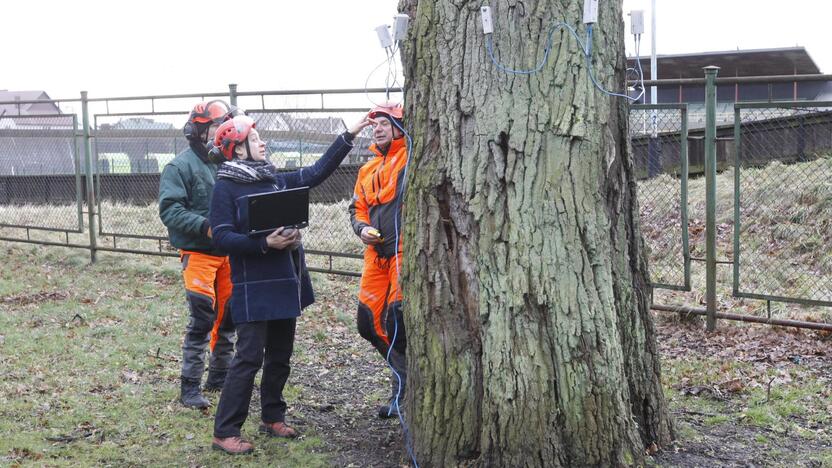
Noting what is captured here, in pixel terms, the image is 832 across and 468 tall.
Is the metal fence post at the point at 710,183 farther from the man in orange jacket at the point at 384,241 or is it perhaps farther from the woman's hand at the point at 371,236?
the woman's hand at the point at 371,236

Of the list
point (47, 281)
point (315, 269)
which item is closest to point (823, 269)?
point (315, 269)

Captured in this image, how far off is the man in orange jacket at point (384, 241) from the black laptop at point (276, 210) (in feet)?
1.81

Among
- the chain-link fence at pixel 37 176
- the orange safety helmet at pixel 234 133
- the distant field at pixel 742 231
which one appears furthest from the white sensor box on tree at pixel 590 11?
the chain-link fence at pixel 37 176

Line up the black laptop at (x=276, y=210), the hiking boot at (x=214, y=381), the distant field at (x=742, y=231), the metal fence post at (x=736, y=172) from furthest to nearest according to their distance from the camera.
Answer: the distant field at (x=742, y=231)
the metal fence post at (x=736, y=172)
the hiking boot at (x=214, y=381)
the black laptop at (x=276, y=210)

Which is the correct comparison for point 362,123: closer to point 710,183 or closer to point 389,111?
point 389,111

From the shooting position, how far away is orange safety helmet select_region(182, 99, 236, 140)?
17.7 ft

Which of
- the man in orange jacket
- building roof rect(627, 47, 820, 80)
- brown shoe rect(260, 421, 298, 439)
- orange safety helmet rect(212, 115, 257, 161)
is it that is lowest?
brown shoe rect(260, 421, 298, 439)

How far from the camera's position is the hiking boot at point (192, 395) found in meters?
5.39

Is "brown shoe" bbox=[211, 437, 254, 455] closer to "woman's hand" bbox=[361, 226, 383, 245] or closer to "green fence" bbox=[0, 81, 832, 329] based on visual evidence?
"woman's hand" bbox=[361, 226, 383, 245]

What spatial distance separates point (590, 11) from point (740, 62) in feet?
77.1

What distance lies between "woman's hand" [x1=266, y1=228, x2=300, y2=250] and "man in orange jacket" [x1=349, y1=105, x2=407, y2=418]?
0.58m

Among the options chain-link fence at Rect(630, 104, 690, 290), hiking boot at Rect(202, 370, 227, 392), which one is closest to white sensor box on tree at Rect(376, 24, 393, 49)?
hiking boot at Rect(202, 370, 227, 392)

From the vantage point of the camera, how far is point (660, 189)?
427 inches

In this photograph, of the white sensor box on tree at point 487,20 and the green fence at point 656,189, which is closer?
the white sensor box on tree at point 487,20
